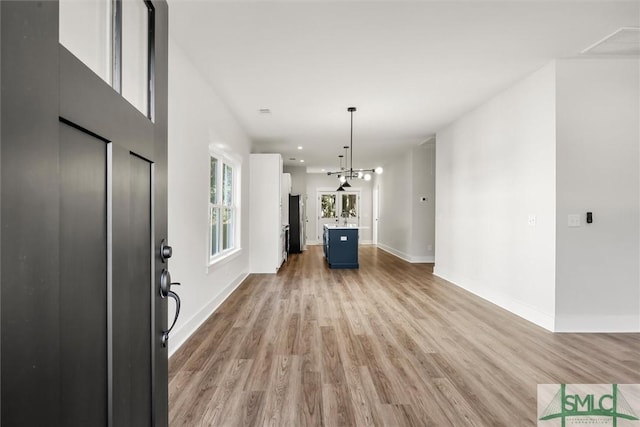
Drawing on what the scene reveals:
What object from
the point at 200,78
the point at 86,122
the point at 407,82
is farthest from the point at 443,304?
the point at 86,122

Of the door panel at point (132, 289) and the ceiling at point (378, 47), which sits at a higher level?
the ceiling at point (378, 47)

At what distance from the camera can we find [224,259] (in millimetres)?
4234

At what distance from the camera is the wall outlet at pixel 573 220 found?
3.19 m

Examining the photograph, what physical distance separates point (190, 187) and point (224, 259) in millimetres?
1410

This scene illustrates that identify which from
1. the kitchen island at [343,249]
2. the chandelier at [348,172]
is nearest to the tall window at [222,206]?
the chandelier at [348,172]

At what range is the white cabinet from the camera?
20.2 feet

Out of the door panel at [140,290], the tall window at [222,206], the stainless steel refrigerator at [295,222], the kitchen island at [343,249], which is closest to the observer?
the door panel at [140,290]

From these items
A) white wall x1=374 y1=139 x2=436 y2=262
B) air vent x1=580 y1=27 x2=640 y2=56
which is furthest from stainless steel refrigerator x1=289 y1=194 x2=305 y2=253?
air vent x1=580 y1=27 x2=640 y2=56

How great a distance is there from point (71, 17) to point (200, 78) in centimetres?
295

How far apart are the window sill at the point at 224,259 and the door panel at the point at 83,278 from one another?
2.90 m

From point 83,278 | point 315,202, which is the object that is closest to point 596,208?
point 83,278

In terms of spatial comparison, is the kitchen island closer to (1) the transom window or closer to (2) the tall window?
(2) the tall window

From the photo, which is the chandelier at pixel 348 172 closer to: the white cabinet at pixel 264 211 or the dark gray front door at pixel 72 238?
the white cabinet at pixel 264 211
